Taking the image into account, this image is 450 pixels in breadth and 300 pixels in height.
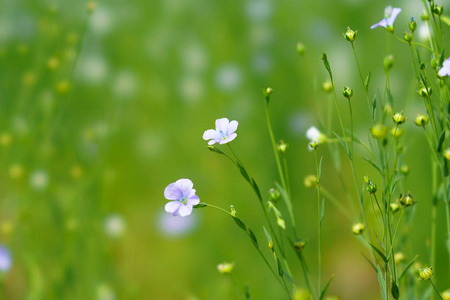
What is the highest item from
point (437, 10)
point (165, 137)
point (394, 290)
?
point (165, 137)

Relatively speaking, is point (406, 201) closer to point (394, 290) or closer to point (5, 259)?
point (394, 290)

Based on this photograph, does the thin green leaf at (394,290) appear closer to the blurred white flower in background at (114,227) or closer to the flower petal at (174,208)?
the flower petal at (174,208)

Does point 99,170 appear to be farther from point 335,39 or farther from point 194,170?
point 335,39

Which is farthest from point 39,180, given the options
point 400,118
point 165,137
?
point 400,118

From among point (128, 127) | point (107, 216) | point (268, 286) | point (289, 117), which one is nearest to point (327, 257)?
point (268, 286)

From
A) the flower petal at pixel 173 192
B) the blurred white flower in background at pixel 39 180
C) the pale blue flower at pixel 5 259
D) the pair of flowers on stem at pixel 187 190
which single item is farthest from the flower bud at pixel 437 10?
the blurred white flower in background at pixel 39 180

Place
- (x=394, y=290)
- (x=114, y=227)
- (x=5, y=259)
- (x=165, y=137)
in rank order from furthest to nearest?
(x=165, y=137), (x=114, y=227), (x=5, y=259), (x=394, y=290)

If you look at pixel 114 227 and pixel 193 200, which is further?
pixel 114 227
